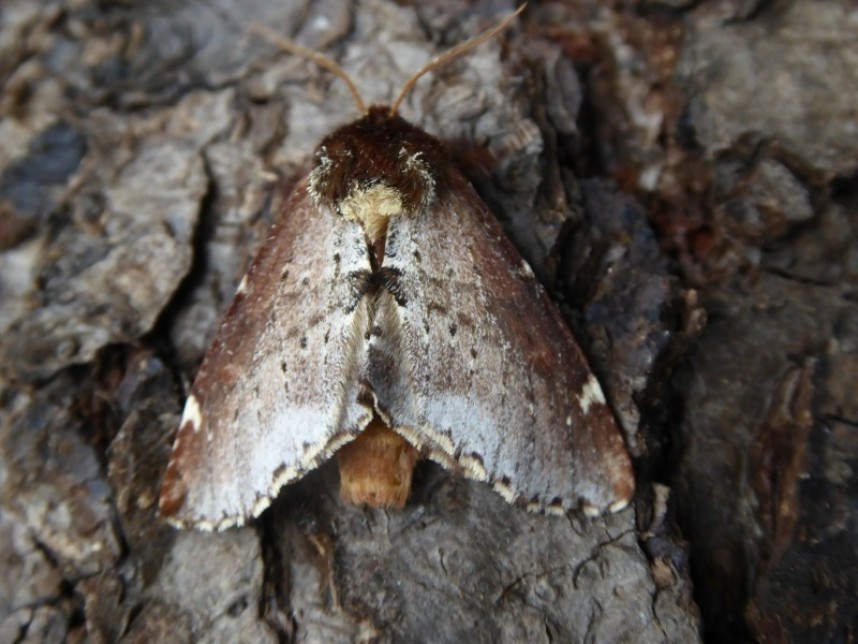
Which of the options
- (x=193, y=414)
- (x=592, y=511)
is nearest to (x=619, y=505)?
(x=592, y=511)

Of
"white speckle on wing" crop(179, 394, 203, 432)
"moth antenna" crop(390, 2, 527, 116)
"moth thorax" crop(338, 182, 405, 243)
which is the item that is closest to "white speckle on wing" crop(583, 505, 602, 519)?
"moth thorax" crop(338, 182, 405, 243)

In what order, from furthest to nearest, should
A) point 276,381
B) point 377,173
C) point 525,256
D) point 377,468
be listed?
point 525,256 → point 377,173 → point 276,381 → point 377,468

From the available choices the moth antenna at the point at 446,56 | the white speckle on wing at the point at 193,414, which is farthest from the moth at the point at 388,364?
the moth antenna at the point at 446,56

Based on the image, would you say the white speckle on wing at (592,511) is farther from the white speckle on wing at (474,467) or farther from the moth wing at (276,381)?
the moth wing at (276,381)

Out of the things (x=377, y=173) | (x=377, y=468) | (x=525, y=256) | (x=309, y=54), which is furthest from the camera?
(x=309, y=54)

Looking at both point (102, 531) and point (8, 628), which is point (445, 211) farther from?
point (8, 628)

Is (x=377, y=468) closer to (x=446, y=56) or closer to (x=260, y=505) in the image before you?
(x=260, y=505)

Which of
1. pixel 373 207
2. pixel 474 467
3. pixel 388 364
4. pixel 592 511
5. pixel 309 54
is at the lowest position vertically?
pixel 592 511

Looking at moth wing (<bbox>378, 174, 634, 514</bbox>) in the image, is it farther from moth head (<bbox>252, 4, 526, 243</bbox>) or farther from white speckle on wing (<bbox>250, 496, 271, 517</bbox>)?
white speckle on wing (<bbox>250, 496, 271, 517</bbox>)

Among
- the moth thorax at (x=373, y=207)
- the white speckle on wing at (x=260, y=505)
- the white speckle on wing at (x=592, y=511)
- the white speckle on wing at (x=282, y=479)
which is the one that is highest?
the moth thorax at (x=373, y=207)
